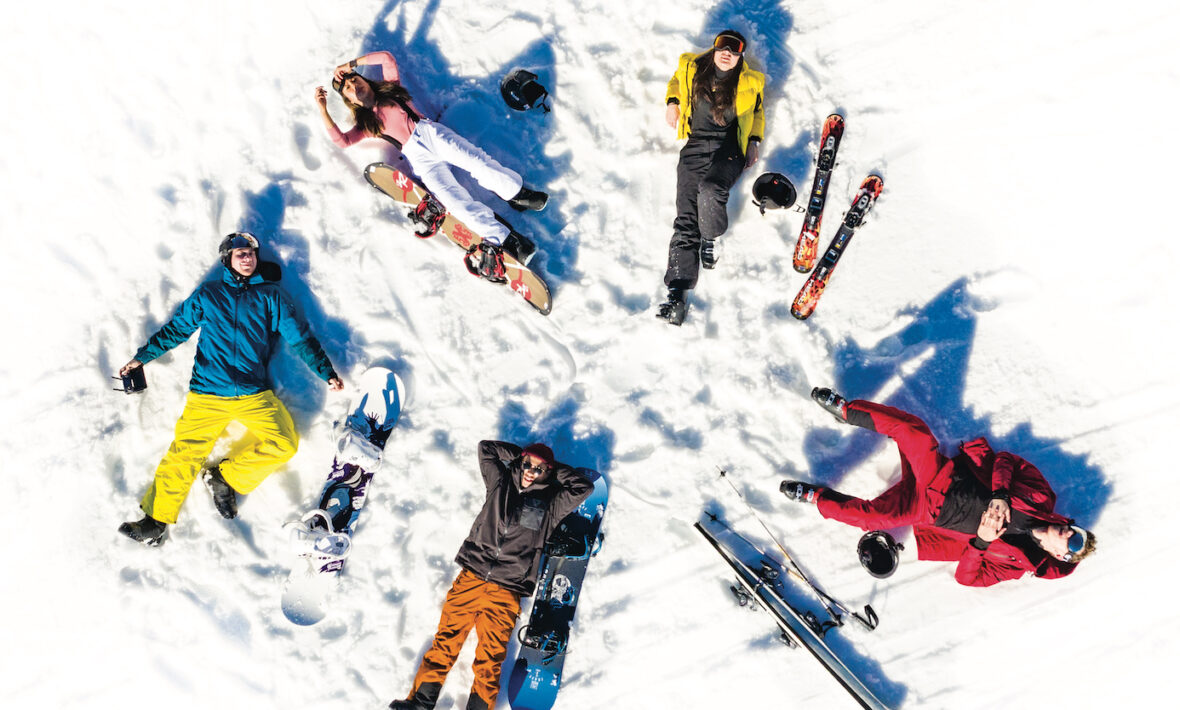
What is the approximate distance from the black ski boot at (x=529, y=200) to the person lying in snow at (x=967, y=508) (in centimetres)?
298

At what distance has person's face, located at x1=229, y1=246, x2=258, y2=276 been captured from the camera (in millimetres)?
5566

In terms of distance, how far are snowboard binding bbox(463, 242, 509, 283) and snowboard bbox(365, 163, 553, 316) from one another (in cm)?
6

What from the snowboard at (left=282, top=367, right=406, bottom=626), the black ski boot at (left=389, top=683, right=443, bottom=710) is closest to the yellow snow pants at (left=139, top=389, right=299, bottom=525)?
the snowboard at (left=282, top=367, right=406, bottom=626)

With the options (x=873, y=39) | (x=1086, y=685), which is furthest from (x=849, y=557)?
(x=873, y=39)

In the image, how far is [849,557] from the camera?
19.7ft

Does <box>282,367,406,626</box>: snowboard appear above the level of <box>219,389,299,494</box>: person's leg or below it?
below

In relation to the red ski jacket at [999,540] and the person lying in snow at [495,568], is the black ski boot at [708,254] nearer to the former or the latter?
the person lying in snow at [495,568]

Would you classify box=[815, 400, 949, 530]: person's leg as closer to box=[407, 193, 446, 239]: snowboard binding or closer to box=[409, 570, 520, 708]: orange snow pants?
box=[409, 570, 520, 708]: orange snow pants

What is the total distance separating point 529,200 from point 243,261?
239cm

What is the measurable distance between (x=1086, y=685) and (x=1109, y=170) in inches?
177

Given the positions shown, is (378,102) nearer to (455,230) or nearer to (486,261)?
(455,230)

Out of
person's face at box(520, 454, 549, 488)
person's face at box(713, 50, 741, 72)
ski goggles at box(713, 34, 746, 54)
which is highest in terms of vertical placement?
ski goggles at box(713, 34, 746, 54)

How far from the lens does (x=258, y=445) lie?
5.73 meters

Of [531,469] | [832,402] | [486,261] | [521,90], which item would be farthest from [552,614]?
[521,90]
